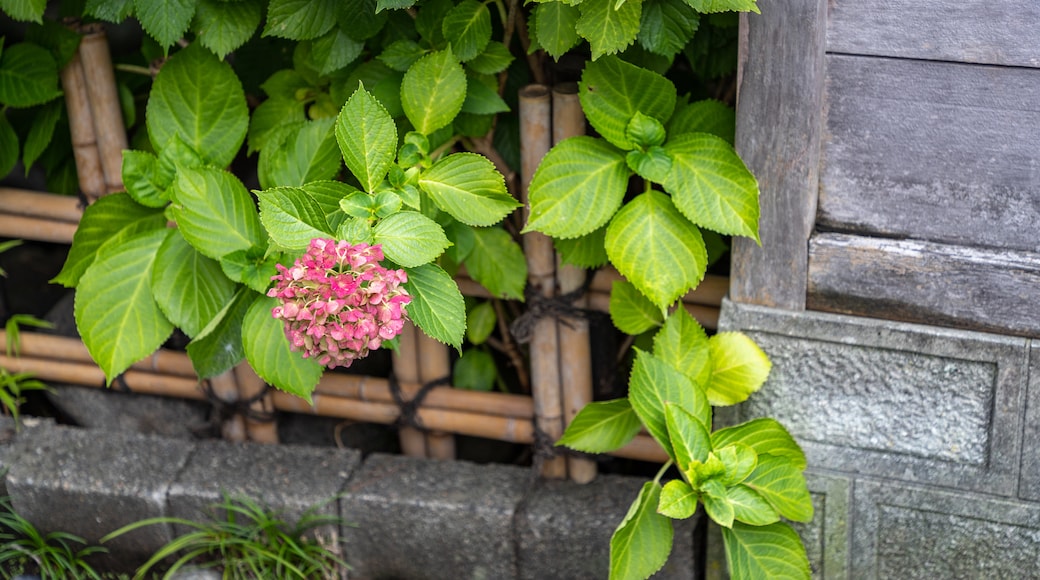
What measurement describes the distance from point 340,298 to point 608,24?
1.89 ft

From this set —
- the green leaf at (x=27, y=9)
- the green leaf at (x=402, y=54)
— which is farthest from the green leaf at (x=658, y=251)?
the green leaf at (x=27, y=9)

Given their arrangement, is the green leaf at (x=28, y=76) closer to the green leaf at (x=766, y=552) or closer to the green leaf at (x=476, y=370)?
the green leaf at (x=476, y=370)

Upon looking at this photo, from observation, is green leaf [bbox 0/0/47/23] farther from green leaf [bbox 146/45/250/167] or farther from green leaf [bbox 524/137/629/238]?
green leaf [bbox 524/137/629/238]

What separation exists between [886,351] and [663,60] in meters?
0.60

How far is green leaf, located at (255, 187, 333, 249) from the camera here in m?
1.69

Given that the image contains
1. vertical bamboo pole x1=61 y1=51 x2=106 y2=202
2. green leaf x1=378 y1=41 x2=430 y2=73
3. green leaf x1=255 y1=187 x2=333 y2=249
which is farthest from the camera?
vertical bamboo pole x1=61 y1=51 x2=106 y2=202

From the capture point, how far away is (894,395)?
193cm

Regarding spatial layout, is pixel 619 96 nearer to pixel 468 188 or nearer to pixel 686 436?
pixel 468 188

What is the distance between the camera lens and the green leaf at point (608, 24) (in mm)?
1749

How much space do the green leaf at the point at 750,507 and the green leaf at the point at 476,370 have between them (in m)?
0.77

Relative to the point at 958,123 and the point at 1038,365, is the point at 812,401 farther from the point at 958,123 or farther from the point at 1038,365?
the point at 958,123

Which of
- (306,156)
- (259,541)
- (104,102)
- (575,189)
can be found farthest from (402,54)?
(259,541)

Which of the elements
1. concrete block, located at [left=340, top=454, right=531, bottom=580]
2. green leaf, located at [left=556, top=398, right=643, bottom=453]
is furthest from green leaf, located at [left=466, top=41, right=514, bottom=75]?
concrete block, located at [left=340, top=454, right=531, bottom=580]

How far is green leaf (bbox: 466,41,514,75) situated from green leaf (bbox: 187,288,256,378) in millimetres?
586
